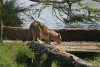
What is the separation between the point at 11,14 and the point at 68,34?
2.12 meters

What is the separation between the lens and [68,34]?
174 inches

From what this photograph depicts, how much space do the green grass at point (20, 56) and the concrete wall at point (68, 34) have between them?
133cm

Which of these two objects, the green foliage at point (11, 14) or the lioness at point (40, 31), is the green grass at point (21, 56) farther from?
the green foliage at point (11, 14)

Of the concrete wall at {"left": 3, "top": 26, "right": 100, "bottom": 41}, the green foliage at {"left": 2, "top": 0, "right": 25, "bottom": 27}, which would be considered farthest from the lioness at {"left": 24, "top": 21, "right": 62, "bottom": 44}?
the green foliage at {"left": 2, "top": 0, "right": 25, "bottom": 27}

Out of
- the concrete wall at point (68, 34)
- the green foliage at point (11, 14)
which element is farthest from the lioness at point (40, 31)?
the green foliage at point (11, 14)

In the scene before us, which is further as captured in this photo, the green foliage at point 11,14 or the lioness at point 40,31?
the green foliage at point 11,14

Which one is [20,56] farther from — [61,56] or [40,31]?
[40,31]

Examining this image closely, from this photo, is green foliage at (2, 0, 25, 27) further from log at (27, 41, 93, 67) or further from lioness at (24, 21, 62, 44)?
log at (27, 41, 93, 67)

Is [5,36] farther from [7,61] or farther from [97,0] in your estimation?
[97,0]

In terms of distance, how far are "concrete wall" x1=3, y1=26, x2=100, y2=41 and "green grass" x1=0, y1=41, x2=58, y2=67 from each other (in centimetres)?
133

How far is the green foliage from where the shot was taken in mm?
4979

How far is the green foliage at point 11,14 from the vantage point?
498cm

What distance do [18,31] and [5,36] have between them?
1.31ft

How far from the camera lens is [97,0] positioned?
2.97 metres
